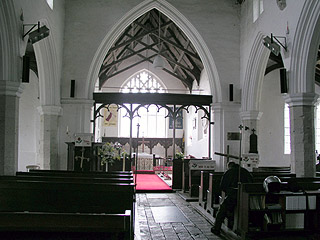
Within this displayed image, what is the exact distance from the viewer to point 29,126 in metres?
11.3

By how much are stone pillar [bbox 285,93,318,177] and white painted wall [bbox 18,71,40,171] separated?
8348mm

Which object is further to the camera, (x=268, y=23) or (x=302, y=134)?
(x=268, y=23)

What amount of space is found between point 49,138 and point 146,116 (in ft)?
35.6

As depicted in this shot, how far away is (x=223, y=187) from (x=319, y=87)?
8.85 metres

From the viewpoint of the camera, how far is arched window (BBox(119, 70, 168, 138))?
61.5ft

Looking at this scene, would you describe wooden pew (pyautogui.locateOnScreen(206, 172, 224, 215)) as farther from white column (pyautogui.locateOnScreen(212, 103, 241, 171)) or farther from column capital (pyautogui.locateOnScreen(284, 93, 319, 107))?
white column (pyautogui.locateOnScreen(212, 103, 241, 171))

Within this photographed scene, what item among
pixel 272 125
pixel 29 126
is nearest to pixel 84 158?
pixel 29 126

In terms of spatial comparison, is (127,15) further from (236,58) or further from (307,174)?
(307,174)

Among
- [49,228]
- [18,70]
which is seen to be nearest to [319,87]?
[18,70]

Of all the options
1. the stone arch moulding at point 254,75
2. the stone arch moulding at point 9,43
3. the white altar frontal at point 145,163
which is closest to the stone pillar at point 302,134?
the stone arch moulding at point 254,75

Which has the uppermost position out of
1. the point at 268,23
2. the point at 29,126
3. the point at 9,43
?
the point at 268,23

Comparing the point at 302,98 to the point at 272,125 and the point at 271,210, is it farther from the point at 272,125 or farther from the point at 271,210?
the point at 272,125

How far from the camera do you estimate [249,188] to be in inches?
167

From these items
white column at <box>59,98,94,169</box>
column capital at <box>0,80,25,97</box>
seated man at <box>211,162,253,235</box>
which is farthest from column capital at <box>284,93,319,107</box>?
white column at <box>59,98,94,169</box>
